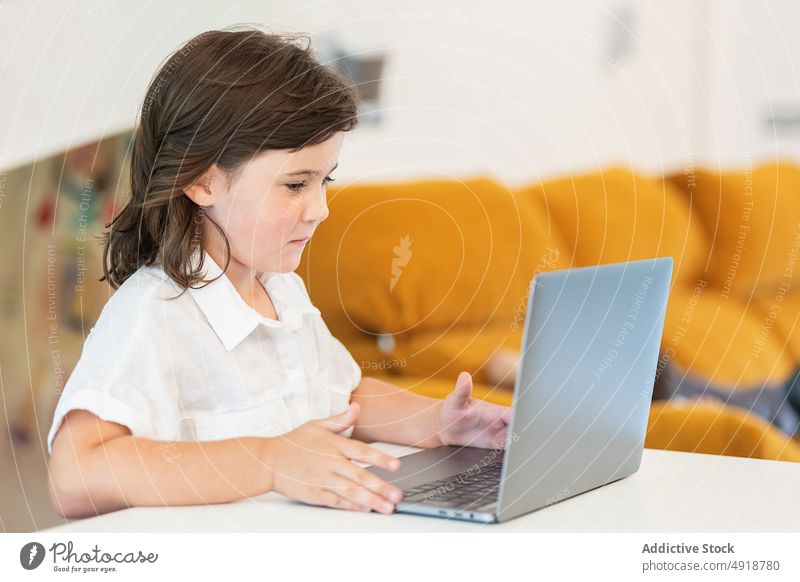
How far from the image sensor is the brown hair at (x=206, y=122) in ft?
2.31

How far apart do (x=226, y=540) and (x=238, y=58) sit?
35 cm

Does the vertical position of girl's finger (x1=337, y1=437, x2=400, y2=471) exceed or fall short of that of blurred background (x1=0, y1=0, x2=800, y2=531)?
it falls short

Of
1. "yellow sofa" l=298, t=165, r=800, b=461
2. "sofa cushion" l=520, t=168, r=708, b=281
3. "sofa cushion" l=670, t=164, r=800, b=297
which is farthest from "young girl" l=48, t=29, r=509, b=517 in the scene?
"sofa cushion" l=670, t=164, r=800, b=297

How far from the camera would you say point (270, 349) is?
787 millimetres

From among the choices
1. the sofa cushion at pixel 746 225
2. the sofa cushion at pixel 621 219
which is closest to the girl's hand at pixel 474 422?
the sofa cushion at pixel 621 219

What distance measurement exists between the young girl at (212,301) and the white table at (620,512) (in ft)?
0.06

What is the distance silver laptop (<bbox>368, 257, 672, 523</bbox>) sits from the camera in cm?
53

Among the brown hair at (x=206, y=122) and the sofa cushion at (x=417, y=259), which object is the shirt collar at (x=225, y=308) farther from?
the sofa cushion at (x=417, y=259)

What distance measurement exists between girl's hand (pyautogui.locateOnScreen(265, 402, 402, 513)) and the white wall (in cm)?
35

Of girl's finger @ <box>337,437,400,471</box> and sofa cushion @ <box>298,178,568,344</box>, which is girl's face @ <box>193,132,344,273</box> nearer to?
girl's finger @ <box>337,437,400,471</box>

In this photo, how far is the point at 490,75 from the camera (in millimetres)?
1517

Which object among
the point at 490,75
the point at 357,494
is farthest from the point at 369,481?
the point at 490,75

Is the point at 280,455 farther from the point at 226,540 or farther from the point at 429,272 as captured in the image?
the point at 429,272

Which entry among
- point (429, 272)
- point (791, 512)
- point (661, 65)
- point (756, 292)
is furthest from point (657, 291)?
point (661, 65)
